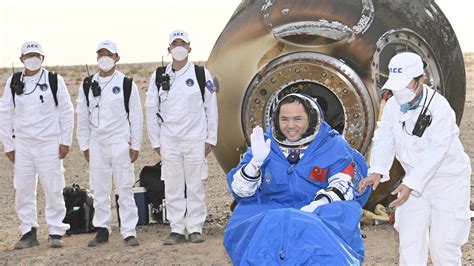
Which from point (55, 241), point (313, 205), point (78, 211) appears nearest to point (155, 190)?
point (78, 211)

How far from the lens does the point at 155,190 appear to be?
9.92 metres

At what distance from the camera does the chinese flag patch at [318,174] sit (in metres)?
5.93

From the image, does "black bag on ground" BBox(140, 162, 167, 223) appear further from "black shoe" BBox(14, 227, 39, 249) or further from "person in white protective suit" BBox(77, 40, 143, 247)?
"black shoe" BBox(14, 227, 39, 249)

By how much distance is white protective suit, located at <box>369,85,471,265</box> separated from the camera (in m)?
6.25

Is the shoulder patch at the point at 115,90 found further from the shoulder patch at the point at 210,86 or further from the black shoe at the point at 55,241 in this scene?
the black shoe at the point at 55,241

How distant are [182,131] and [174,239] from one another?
109cm

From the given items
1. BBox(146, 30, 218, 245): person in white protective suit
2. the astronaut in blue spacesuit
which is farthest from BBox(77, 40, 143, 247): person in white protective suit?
the astronaut in blue spacesuit

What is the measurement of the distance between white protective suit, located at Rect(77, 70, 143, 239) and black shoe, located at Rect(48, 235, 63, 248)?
0.40m

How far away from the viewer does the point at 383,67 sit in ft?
27.8

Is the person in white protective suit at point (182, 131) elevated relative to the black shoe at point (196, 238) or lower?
elevated

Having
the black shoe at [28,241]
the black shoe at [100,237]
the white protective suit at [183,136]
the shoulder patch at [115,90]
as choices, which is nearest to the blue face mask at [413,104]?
the white protective suit at [183,136]

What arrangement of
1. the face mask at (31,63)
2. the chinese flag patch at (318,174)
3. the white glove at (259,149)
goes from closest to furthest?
the white glove at (259,149) → the chinese flag patch at (318,174) → the face mask at (31,63)

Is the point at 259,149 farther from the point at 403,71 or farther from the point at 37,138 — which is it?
the point at 37,138

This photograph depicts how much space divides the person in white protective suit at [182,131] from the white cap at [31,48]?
1.27m
